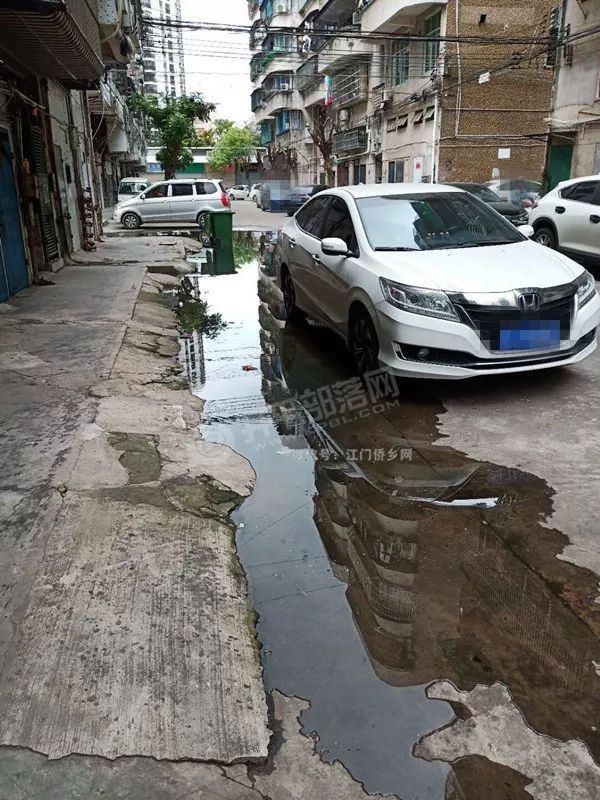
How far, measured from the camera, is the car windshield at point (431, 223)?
5633 mm

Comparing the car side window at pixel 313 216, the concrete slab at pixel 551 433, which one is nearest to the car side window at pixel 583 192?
the car side window at pixel 313 216

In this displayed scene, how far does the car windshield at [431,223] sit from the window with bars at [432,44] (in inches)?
954

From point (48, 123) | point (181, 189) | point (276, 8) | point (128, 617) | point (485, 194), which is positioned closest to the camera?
point (128, 617)

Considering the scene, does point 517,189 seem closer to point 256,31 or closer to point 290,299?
point 256,31

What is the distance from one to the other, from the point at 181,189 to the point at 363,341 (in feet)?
61.6

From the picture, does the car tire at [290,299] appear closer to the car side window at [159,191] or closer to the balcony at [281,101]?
the car side window at [159,191]

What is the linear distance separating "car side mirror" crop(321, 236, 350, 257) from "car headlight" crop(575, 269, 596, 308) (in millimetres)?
1927

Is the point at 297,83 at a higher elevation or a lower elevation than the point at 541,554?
higher

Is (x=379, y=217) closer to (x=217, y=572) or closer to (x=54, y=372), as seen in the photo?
(x=54, y=372)

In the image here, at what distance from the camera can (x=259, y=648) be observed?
8.45 ft

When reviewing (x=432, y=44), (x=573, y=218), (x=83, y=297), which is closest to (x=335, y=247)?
(x=83, y=297)

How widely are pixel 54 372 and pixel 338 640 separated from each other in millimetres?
4130

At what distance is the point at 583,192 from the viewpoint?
10898 millimetres

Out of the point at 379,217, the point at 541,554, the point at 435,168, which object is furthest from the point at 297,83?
the point at 541,554
